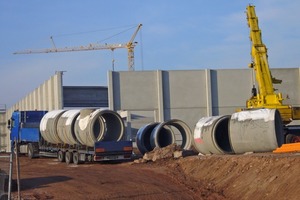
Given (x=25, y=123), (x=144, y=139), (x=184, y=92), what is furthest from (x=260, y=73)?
(x=184, y=92)

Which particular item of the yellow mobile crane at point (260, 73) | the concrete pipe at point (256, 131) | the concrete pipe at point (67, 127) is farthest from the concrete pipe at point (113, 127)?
the yellow mobile crane at point (260, 73)

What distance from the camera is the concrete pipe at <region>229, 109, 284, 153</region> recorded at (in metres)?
24.7

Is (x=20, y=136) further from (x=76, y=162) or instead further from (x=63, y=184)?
(x=63, y=184)

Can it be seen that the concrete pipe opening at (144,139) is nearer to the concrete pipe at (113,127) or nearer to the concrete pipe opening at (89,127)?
the concrete pipe at (113,127)

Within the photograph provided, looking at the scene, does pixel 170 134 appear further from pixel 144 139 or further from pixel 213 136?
pixel 213 136

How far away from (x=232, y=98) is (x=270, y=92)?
21.4 meters

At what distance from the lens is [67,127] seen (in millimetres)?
31281

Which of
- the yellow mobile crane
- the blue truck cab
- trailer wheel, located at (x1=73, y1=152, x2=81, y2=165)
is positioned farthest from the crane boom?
the blue truck cab

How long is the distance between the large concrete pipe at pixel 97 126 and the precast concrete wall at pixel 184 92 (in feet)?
72.2

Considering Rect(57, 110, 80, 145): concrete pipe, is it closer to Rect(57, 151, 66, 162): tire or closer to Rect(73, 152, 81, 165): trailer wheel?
Rect(73, 152, 81, 165): trailer wheel

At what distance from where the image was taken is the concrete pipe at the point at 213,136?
28031mm

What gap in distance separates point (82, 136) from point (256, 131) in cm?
A: 981

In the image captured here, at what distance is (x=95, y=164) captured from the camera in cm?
2983

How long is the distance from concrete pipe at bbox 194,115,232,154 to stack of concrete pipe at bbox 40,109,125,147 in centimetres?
452
